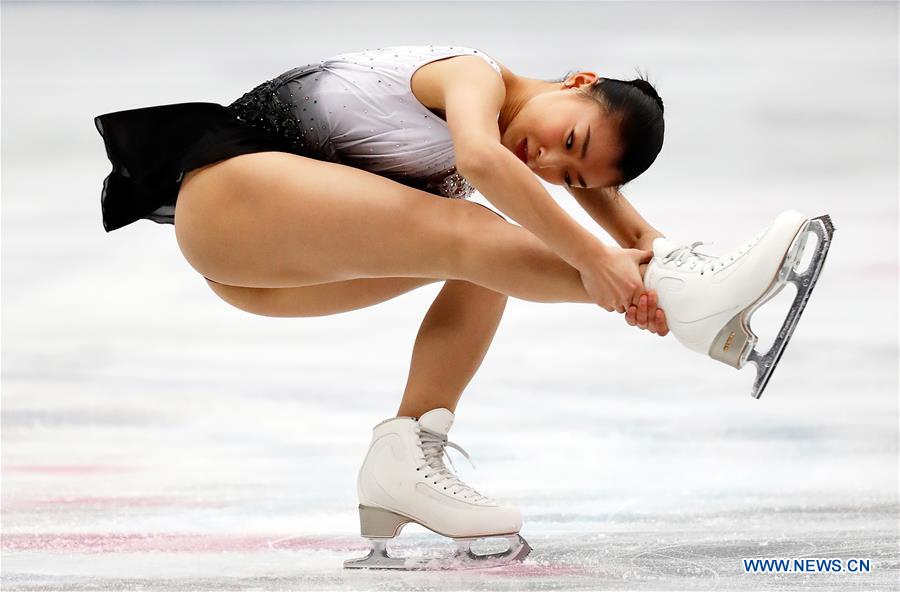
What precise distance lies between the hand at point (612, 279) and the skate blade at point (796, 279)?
0.59 ft

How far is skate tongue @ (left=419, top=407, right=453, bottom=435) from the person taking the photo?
2.12m

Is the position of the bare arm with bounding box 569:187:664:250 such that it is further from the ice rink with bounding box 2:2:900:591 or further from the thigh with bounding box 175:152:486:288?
the ice rink with bounding box 2:2:900:591

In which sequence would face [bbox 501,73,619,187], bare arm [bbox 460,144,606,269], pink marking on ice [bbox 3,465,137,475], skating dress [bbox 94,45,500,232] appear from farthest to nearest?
pink marking on ice [bbox 3,465,137,475], skating dress [bbox 94,45,500,232], face [bbox 501,73,619,187], bare arm [bbox 460,144,606,269]

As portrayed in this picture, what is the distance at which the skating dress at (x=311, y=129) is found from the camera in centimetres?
199

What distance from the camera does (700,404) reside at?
3344 mm

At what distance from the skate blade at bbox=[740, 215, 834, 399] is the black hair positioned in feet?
1.04

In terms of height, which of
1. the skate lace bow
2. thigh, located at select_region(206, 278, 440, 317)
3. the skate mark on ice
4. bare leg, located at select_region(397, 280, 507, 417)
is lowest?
the skate mark on ice

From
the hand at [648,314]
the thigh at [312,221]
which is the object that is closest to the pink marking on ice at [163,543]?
the thigh at [312,221]

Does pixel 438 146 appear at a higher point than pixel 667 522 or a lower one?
higher

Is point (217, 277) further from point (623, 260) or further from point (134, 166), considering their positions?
point (623, 260)

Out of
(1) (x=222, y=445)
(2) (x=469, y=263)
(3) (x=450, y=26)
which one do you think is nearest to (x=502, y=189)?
(2) (x=469, y=263)

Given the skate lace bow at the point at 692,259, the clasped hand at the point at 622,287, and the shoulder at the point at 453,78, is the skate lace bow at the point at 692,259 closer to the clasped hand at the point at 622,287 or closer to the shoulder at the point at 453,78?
the clasped hand at the point at 622,287

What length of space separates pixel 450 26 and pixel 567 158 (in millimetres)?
2773

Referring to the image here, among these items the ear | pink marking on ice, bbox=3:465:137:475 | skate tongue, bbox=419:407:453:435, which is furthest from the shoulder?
pink marking on ice, bbox=3:465:137:475
